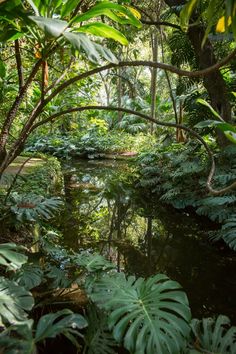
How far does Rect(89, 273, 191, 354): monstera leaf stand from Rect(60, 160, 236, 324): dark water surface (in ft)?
4.06

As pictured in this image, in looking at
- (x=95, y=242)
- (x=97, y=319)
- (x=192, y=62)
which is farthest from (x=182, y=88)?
(x=97, y=319)

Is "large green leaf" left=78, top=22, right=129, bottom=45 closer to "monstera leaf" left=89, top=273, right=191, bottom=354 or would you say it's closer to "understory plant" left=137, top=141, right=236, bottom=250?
"monstera leaf" left=89, top=273, right=191, bottom=354

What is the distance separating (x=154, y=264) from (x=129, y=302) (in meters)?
2.18

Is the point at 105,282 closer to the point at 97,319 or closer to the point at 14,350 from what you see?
the point at 97,319

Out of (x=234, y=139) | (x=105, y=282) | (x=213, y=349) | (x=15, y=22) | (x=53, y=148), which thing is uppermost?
(x=53, y=148)

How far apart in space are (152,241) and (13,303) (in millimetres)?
3351

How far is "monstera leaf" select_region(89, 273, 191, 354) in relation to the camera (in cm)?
153

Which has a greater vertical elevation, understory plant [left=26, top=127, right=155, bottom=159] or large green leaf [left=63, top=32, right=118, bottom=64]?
understory plant [left=26, top=127, right=155, bottom=159]

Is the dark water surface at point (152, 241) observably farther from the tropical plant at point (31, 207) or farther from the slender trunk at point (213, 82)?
the slender trunk at point (213, 82)

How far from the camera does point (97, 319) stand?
1.95 metres

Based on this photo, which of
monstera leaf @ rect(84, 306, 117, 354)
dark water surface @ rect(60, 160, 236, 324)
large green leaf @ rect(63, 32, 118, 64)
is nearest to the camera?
large green leaf @ rect(63, 32, 118, 64)

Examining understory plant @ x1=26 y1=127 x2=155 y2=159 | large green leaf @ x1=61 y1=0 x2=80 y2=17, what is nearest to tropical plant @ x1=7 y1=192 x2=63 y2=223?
large green leaf @ x1=61 y1=0 x2=80 y2=17

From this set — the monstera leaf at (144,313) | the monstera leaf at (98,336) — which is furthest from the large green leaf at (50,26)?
the monstera leaf at (98,336)

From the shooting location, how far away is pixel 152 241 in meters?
4.66
